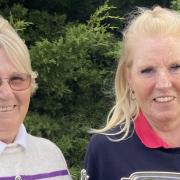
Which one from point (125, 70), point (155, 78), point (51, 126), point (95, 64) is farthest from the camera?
point (95, 64)

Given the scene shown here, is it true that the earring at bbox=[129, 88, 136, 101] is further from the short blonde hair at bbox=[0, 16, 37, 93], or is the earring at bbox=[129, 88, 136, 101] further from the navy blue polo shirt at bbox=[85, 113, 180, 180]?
the short blonde hair at bbox=[0, 16, 37, 93]

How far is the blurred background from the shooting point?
454 cm

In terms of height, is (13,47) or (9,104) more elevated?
(13,47)

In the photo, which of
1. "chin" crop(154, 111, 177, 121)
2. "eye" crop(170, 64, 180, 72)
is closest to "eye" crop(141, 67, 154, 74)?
"eye" crop(170, 64, 180, 72)

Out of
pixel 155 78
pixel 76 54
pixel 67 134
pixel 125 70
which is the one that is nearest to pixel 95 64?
pixel 76 54

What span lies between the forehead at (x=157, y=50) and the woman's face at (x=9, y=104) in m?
0.62

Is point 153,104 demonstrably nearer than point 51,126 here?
Yes

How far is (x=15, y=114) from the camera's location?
9.61 ft

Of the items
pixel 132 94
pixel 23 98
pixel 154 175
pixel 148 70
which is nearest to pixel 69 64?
pixel 132 94

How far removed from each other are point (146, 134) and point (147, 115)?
10 cm

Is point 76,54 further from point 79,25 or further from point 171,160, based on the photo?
point 171,160

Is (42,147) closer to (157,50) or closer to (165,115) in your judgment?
(165,115)

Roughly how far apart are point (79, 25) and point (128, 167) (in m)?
2.06

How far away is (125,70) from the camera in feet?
10.4
